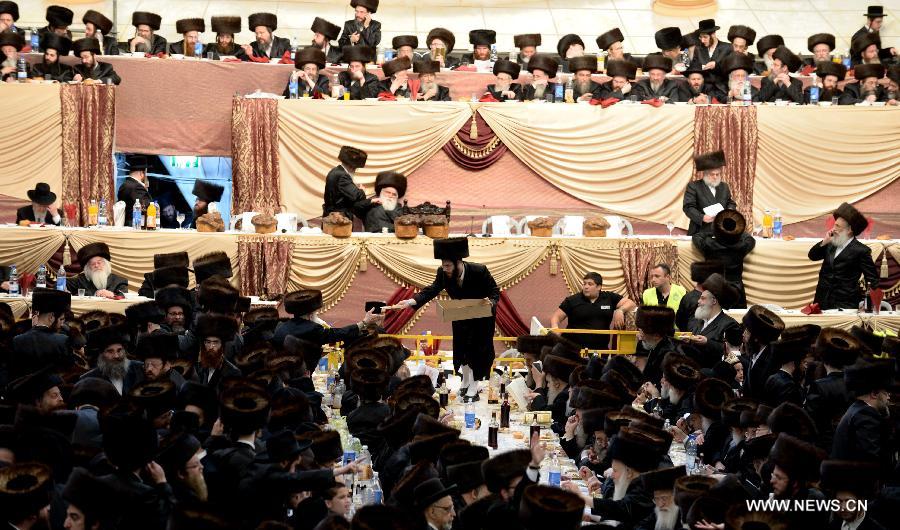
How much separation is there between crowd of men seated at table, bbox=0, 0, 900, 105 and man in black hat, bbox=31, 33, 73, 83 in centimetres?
1

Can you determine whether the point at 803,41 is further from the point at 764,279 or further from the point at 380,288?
the point at 380,288

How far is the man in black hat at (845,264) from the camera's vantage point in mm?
14062

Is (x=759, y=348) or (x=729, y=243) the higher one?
(x=729, y=243)

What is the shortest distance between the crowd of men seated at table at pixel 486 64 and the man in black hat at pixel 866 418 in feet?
28.2

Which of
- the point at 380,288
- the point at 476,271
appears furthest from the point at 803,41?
the point at 476,271

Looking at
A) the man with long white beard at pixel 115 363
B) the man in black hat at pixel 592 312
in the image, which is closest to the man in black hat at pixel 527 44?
the man in black hat at pixel 592 312

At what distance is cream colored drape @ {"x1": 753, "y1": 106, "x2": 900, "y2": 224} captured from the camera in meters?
16.8

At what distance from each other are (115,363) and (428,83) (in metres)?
8.10

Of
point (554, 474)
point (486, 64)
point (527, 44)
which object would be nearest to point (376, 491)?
point (554, 474)

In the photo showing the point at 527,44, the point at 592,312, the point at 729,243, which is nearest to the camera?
the point at 592,312

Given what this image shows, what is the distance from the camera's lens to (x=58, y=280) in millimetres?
13781

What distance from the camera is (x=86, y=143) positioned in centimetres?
1698

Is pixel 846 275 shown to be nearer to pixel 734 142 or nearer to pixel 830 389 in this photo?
pixel 734 142

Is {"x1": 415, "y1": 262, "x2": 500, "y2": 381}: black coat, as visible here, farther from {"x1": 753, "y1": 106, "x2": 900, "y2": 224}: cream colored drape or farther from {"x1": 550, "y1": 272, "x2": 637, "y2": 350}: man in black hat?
{"x1": 753, "y1": 106, "x2": 900, "y2": 224}: cream colored drape
